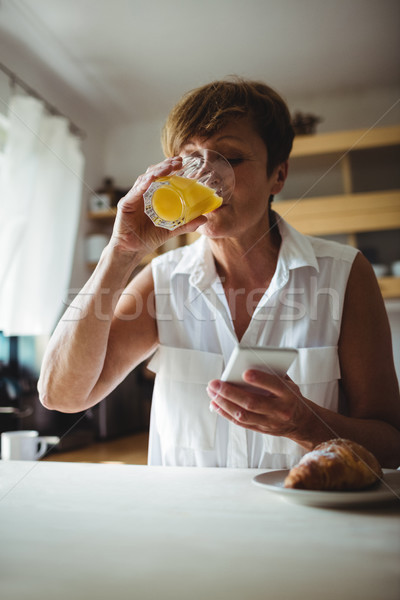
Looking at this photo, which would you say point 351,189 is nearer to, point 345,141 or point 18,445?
point 345,141

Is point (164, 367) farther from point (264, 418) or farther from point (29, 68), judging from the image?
point (29, 68)

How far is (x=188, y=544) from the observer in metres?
0.33

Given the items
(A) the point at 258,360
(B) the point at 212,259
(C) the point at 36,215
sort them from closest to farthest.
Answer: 1. (A) the point at 258,360
2. (B) the point at 212,259
3. (C) the point at 36,215

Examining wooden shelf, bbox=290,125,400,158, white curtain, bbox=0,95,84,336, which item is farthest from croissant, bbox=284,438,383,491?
wooden shelf, bbox=290,125,400,158

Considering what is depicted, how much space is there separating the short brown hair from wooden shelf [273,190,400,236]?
1409mm

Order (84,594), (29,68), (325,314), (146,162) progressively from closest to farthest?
1. (84,594)
2. (325,314)
3. (146,162)
4. (29,68)

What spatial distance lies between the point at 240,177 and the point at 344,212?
1.60 metres

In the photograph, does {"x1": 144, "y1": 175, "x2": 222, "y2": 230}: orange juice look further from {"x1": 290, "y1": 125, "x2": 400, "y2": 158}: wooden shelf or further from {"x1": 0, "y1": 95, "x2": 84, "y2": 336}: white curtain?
{"x1": 290, "y1": 125, "x2": 400, "y2": 158}: wooden shelf

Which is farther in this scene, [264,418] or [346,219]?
[346,219]

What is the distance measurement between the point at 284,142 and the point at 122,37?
93cm

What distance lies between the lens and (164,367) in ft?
2.64

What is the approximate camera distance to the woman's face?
2.42ft

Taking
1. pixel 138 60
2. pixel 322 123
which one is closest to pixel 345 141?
pixel 322 123

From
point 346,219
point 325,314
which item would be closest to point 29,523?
point 325,314
